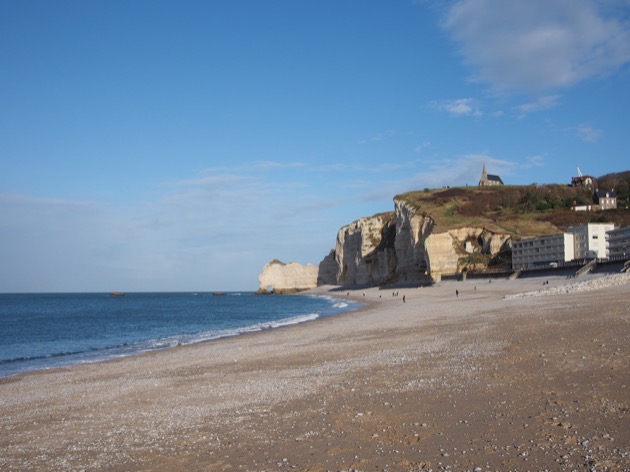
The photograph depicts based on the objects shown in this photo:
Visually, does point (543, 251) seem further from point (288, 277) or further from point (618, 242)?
point (288, 277)

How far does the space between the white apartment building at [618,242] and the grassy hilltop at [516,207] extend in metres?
15.8

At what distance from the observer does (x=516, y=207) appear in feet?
335

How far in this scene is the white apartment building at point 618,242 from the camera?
5826 centimetres

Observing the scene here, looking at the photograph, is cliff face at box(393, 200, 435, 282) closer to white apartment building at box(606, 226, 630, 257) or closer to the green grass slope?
the green grass slope

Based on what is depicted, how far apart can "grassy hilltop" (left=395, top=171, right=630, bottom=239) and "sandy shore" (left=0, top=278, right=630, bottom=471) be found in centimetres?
7014

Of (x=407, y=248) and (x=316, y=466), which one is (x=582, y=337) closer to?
(x=316, y=466)

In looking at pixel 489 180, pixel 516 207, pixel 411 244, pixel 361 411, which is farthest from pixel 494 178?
pixel 361 411

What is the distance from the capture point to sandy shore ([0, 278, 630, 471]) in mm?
6293

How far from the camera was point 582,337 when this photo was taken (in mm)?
13234

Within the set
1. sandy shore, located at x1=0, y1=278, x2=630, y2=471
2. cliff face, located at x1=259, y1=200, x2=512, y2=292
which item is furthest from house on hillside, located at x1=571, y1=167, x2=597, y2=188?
sandy shore, located at x1=0, y1=278, x2=630, y2=471

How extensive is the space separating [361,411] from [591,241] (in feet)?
209

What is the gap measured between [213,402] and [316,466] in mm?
4770

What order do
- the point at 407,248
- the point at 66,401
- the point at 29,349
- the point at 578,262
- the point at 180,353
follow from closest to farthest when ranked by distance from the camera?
the point at 66,401, the point at 180,353, the point at 29,349, the point at 578,262, the point at 407,248

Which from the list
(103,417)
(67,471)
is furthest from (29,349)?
(67,471)
